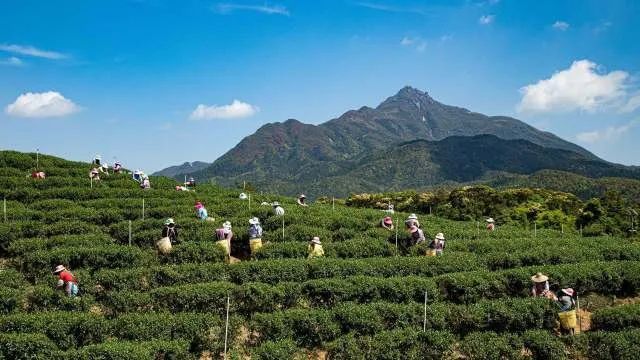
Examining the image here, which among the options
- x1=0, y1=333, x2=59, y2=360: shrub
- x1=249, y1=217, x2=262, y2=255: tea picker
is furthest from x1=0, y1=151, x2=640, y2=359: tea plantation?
x1=249, y1=217, x2=262, y2=255: tea picker

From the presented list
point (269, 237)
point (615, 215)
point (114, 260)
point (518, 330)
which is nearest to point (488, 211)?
point (615, 215)

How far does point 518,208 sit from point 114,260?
39.2 meters

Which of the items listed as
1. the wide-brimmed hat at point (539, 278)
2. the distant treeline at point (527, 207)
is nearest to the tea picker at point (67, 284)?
the wide-brimmed hat at point (539, 278)

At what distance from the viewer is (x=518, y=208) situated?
161 ft

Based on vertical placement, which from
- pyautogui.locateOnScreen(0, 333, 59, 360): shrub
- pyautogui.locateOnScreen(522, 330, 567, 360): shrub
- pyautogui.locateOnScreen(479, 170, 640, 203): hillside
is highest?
pyautogui.locateOnScreen(479, 170, 640, 203): hillside

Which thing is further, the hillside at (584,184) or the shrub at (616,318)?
the hillside at (584,184)

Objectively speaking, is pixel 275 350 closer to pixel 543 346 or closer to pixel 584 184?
pixel 543 346

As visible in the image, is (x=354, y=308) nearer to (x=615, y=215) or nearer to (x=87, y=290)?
(x=87, y=290)

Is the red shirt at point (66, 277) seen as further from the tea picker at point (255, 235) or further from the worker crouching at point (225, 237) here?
the tea picker at point (255, 235)

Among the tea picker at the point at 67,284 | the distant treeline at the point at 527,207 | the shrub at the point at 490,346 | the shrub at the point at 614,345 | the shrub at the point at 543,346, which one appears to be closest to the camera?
the shrub at the point at 490,346

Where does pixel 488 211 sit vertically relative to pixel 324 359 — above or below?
above

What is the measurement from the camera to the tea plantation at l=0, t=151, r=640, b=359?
14023 millimetres

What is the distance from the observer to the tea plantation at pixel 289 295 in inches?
552

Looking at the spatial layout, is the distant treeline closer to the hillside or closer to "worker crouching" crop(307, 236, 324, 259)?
"worker crouching" crop(307, 236, 324, 259)
